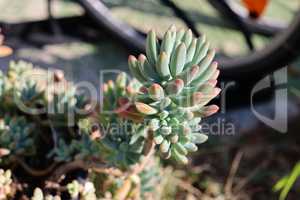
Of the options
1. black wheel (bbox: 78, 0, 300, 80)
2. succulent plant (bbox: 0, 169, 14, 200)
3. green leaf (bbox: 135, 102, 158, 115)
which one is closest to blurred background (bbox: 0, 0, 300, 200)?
black wheel (bbox: 78, 0, 300, 80)

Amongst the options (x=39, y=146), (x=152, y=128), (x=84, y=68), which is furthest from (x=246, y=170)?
(x=152, y=128)

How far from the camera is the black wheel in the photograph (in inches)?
67.2

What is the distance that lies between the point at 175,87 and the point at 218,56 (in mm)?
1270


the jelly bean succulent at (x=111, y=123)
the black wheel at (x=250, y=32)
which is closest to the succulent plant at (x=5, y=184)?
the jelly bean succulent at (x=111, y=123)

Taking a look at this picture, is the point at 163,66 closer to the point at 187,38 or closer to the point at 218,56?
the point at 187,38

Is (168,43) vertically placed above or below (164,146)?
above

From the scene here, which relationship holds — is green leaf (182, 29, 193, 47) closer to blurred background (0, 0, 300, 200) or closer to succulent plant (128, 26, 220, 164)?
succulent plant (128, 26, 220, 164)

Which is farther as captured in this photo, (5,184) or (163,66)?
(5,184)

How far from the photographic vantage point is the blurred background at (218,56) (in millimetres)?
1745

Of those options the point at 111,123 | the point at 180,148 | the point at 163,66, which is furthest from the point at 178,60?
the point at 111,123

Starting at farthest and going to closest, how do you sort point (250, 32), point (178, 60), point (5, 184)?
point (250, 32) < point (5, 184) < point (178, 60)

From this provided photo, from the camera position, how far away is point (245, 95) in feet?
6.35

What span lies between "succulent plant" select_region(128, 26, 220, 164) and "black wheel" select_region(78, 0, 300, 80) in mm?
940

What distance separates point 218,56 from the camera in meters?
2.01
